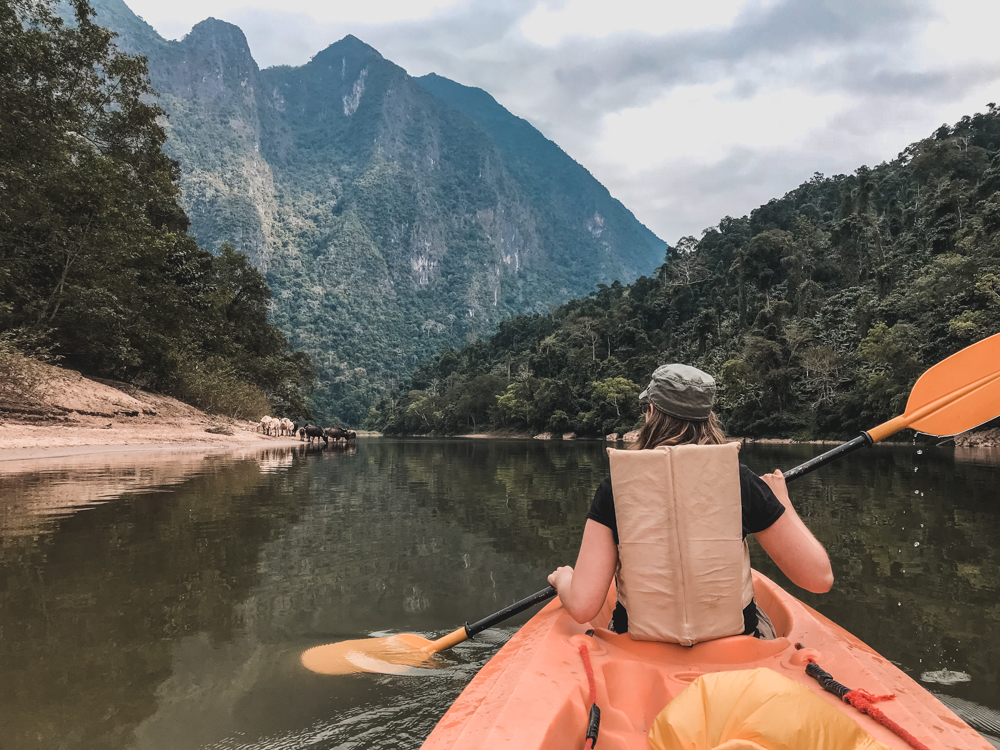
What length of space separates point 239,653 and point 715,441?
9.56ft

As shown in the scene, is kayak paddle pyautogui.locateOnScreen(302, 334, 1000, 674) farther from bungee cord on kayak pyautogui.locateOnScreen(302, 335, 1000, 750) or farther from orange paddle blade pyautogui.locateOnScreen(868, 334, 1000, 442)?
bungee cord on kayak pyautogui.locateOnScreen(302, 335, 1000, 750)

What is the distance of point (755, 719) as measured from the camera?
125cm

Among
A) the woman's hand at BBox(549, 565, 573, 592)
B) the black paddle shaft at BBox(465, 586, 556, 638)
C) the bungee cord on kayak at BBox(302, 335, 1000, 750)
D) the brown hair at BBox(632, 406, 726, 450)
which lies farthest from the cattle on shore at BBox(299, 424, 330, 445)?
the brown hair at BBox(632, 406, 726, 450)

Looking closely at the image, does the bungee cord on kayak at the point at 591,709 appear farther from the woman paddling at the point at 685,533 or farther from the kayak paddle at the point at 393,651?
the kayak paddle at the point at 393,651

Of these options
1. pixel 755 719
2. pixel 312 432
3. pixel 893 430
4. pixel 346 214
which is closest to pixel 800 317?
pixel 312 432

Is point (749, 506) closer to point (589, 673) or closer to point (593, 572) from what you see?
point (593, 572)

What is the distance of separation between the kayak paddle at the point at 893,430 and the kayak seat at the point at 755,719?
178 cm

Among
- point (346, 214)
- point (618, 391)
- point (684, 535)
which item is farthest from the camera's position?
point (346, 214)

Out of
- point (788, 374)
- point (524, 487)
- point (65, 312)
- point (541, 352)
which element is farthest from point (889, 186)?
point (65, 312)

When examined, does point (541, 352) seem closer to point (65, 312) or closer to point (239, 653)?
point (65, 312)

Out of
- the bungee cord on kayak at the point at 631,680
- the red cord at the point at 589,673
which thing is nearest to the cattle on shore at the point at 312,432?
the bungee cord on kayak at the point at 631,680

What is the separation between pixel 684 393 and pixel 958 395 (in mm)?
2655

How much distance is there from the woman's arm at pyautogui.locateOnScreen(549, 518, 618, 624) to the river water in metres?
1.03

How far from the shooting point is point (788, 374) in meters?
34.4
